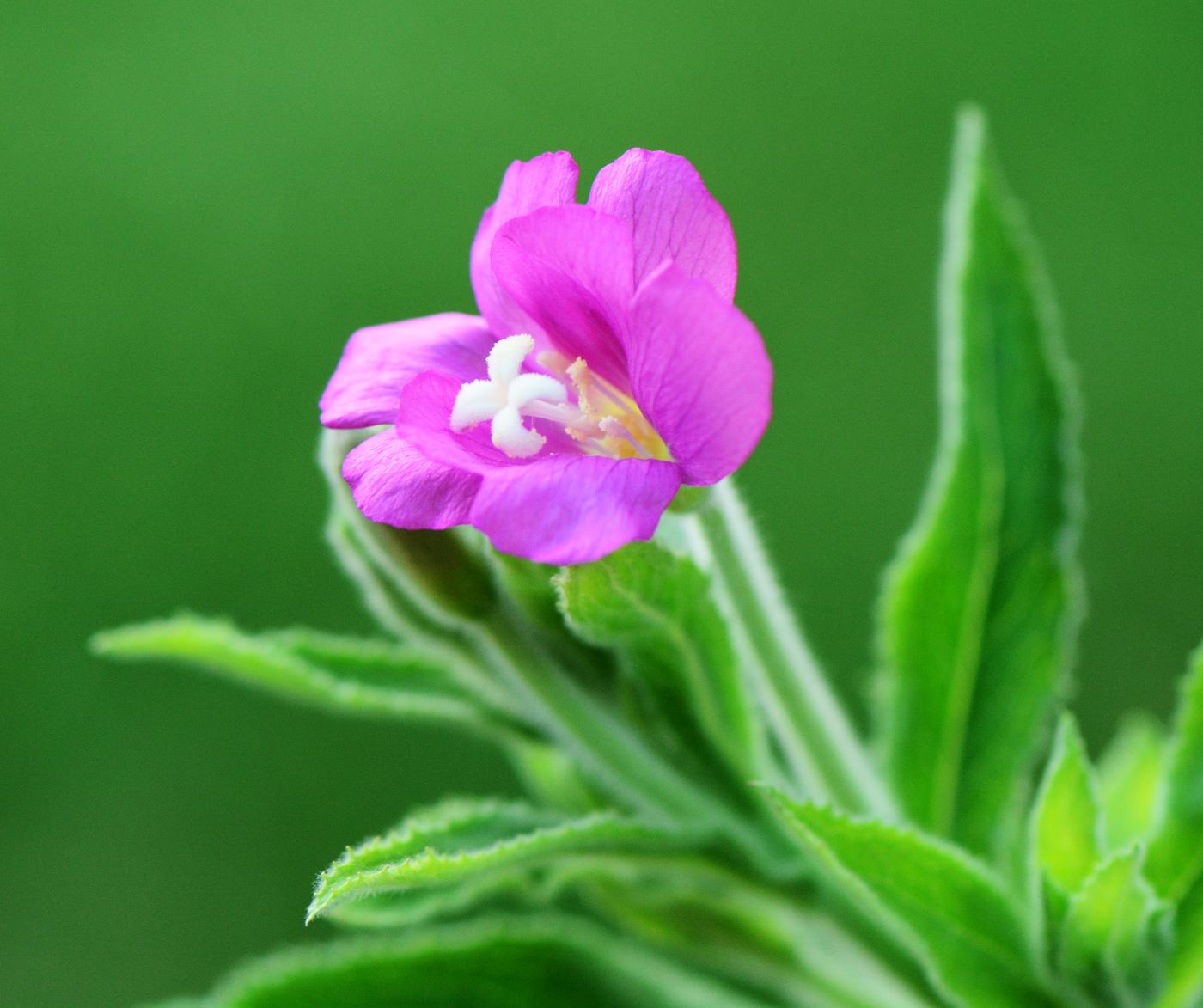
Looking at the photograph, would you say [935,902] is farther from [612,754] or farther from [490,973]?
[490,973]

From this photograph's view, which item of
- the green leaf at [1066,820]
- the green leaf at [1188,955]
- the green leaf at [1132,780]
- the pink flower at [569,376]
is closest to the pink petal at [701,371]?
the pink flower at [569,376]

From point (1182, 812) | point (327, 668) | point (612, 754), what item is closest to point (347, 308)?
point (327, 668)

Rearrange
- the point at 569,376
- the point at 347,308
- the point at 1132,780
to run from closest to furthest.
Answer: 1. the point at 569,376
2. the point at 1132,780
3. the point at 347,308

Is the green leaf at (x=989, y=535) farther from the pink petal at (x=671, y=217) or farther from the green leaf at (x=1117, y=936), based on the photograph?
the pink petal at (x=671, y=217)

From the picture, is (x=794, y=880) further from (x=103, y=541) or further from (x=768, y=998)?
(x=103, y=541)

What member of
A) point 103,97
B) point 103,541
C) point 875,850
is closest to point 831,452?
point 103,541

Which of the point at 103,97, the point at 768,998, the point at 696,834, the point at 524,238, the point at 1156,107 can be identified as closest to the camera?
the point at 524,238
